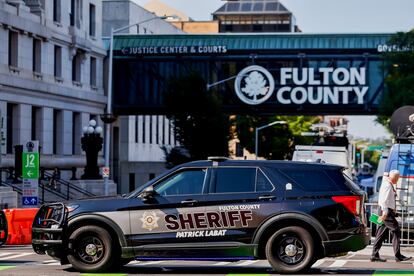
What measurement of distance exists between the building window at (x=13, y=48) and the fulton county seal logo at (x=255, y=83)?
58.8 ft

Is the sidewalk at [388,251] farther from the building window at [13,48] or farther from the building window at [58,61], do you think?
the building window at [58,61]

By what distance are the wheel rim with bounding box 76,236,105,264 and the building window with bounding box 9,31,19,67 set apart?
1440 inches

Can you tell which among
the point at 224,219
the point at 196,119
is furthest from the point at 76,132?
the point at 224,219

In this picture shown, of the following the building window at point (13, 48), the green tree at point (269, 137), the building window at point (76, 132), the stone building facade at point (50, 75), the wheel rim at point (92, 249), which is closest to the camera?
the wheel rim at point (92, 249)

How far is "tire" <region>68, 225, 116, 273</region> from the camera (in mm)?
17125

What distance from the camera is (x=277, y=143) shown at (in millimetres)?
92062

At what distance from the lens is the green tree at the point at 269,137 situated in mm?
90750

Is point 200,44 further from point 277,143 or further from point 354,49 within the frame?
point 277,143

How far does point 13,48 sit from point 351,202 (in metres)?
37.9

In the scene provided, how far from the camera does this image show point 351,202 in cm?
1703

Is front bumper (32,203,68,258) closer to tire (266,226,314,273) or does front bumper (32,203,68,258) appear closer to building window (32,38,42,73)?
tire (266,226,314,273)

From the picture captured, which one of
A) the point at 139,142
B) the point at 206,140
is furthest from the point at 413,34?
the point at 139,142

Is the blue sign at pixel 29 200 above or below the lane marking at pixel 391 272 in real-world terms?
above

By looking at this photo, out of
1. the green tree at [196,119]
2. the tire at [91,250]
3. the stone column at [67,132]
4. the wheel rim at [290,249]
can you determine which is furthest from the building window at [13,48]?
the wheel rim at [290,249]
